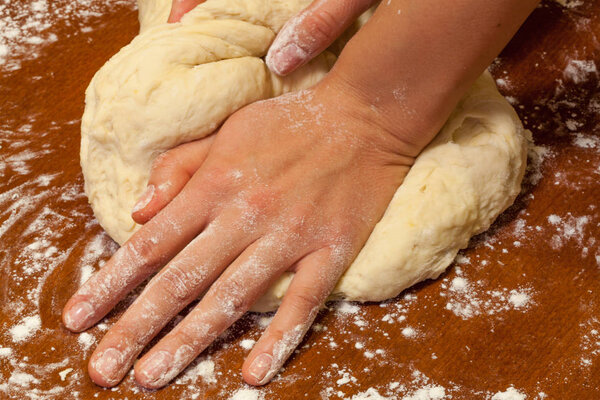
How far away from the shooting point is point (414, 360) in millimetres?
1188

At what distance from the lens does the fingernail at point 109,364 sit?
3.74 feet

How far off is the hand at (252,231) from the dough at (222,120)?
4 centimetres

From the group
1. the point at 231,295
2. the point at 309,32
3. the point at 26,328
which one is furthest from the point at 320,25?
the point at 26,328

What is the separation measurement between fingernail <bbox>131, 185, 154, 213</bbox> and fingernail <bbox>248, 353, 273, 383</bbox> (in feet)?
1.11

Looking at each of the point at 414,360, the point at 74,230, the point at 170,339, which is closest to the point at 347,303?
the point at 414,360

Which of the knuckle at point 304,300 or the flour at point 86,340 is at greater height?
the knuckle at point 304,300

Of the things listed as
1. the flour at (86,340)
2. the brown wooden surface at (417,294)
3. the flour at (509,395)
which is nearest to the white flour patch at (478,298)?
the brown wooden surface at (417,294)

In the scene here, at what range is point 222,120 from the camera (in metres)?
1.29

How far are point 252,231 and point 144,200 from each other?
0.21 meters

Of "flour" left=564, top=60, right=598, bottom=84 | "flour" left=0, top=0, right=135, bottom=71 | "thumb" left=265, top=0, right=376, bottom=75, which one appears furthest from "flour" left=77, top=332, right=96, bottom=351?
"flour" left=564, top=60, right=598, bottom=84

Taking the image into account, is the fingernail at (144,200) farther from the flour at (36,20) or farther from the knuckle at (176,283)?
the flour at (36,20)

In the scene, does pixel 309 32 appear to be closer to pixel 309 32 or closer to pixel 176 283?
pixel 309 32

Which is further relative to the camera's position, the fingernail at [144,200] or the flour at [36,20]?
the flour at [36,20]

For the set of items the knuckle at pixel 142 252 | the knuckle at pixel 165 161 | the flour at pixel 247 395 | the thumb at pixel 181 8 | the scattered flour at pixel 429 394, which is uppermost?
the thumb at pixel 181 8
